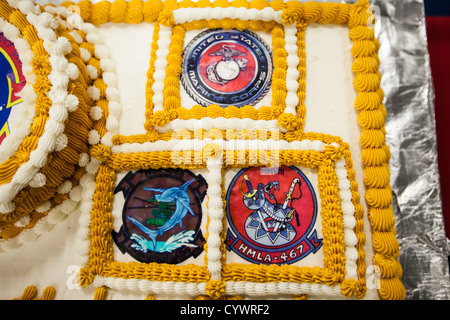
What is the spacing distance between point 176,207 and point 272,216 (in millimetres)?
738

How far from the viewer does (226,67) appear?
2721 mm

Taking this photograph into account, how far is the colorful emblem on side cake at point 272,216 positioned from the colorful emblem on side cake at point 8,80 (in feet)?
5.73

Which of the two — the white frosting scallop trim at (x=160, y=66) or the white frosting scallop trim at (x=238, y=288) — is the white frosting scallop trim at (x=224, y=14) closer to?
the white frosting scallop trim at (x=160, y=66)

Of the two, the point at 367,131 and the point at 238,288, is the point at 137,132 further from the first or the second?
the point at 367,131

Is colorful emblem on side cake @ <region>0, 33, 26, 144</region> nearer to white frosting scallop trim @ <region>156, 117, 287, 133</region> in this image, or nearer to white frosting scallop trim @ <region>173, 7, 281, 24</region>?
white frosting scallop trim @ <region>156, 117, 287, 133</region>

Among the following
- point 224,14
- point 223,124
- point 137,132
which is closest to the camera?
point 223,124

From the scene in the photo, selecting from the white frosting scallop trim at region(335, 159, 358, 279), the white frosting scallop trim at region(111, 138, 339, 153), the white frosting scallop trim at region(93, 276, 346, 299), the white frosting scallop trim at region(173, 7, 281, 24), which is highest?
the white frosting scallop trim at region(173, 7, 281, 24)

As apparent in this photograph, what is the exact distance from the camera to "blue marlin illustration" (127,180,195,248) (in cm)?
245

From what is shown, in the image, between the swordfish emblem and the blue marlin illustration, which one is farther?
the swordfish emblem

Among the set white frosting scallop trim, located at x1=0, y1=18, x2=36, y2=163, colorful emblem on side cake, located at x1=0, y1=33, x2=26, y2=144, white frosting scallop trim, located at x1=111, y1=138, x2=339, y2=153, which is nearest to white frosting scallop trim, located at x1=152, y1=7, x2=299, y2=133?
white frosting scallop trim, located at x1=111, y1=138, x2=339, y2=153

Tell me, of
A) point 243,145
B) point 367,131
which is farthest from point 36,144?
point 367,131

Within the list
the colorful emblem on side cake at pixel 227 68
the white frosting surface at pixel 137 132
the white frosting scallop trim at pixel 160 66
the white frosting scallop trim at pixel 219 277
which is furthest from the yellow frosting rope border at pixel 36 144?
the colorful emblem on side cake at pixel 227 68
